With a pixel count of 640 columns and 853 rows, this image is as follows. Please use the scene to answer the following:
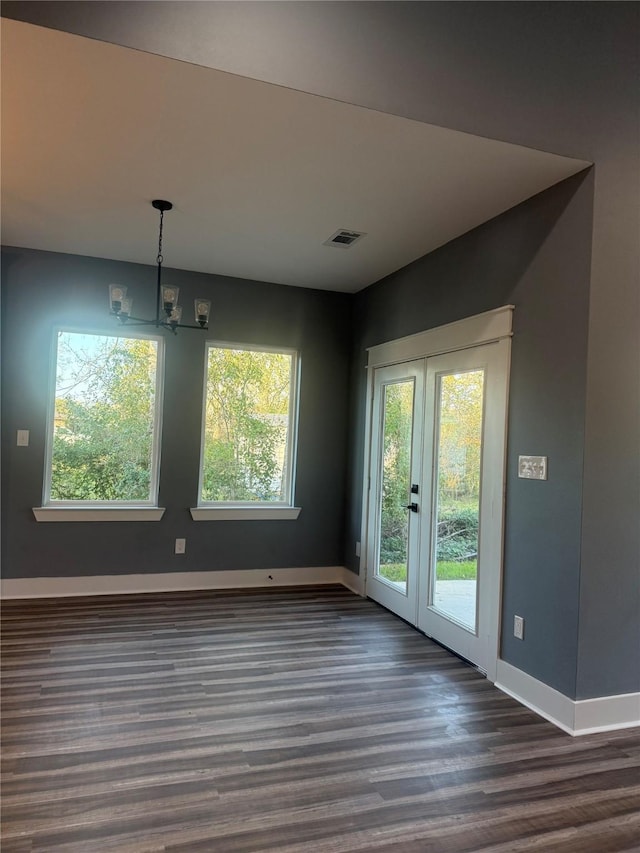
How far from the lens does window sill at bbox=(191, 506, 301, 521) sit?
4891 millimetres

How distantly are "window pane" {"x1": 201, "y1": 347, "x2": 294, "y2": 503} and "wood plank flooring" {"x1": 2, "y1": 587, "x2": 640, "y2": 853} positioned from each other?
1590 millimetres

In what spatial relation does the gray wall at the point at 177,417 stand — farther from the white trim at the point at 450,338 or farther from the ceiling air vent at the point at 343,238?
the ceiling air vent at the point at 343,238

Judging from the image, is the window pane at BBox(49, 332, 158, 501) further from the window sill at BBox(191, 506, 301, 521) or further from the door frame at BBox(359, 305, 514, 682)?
the door frame at BBox(359, 305, 514, 682)

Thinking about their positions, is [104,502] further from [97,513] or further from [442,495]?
[442,495]

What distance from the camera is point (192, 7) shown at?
2143 millimetres

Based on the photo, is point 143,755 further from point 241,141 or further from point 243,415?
point 243,415

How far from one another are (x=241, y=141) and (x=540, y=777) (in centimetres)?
311

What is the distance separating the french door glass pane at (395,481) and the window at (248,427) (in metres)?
0.98

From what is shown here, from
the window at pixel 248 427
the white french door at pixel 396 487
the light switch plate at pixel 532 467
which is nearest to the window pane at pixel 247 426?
the window at pixel 248 427

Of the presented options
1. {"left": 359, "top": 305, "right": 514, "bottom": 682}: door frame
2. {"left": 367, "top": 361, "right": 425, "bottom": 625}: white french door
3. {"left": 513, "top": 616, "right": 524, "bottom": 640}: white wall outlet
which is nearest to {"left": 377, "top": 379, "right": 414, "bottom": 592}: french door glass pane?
{"left": 367, "top": 361, "right": 425, "bottom": 625}: white french door

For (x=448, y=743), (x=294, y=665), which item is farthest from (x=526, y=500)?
(x=294, y=665)

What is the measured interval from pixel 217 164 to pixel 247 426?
260 centimetres

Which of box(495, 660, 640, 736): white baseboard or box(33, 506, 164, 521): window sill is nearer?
box(495, 660, 640, 736): white baseboard

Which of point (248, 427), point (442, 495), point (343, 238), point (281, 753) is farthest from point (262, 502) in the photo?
point (281, 753)
